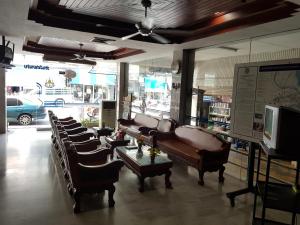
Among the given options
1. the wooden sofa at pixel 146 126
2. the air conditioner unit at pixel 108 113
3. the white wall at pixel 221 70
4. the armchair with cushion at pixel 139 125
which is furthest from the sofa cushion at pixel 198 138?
the air conditioner unit at pixel 108 113

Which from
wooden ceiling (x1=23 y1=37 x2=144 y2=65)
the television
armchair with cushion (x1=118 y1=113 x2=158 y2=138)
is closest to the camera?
the television

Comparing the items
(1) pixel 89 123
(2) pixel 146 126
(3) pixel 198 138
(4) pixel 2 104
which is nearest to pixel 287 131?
(3) pixel 198 138

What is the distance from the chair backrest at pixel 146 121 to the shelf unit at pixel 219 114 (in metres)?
1.80

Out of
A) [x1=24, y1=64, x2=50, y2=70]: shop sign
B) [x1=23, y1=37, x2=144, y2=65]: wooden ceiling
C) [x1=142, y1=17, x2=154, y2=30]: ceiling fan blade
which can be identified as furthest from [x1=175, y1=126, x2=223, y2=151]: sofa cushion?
[x1=24, y1=64, x2=50, y2=70]: shop sign

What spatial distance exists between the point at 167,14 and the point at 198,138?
2.45 m

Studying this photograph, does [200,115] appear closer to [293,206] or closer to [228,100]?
[228,100]

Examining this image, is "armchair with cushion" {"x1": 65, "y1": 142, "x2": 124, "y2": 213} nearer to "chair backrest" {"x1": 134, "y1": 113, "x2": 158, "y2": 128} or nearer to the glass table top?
the glass table top

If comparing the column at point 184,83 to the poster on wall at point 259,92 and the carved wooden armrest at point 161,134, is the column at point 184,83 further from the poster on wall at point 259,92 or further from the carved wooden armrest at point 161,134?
the poster on wall at point 259,92

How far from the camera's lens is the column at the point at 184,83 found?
19.2 feet

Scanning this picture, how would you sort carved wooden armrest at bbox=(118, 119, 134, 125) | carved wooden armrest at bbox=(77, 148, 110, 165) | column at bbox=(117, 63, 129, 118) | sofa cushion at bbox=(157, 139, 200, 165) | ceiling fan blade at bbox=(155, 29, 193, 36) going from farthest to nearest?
column at bbox=(117, 63, 129, 118) < carved wooden armrest at bbox=(118, 119, 134, 125) < ceiling fan blade at bbox=(155, 29, 193, 36) < sofa cushion at bbox=(157, 139, 200, 165) < carved wooden armrest at bbox=(77, 148, 110, 165)

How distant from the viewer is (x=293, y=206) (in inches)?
94.8

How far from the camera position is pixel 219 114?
5039 mm

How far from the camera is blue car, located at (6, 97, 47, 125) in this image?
329 inches

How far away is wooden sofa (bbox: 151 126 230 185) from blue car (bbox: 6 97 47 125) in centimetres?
572
